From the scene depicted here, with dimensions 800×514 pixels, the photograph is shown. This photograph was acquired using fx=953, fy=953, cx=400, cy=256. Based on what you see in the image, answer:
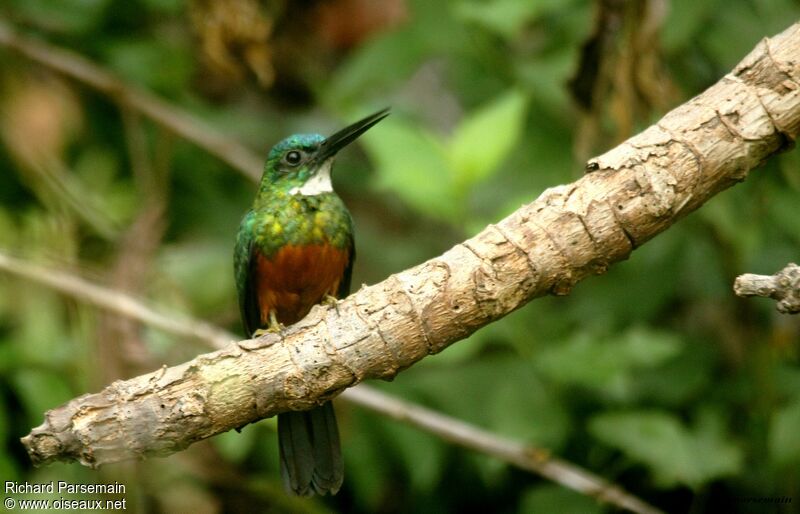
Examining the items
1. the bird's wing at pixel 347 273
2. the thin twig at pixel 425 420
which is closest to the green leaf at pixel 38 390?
the thin twig at pixel 425 420

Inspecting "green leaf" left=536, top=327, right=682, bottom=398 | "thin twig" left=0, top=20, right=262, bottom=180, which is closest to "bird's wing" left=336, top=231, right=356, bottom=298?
"green leaf" left=536, top=327, right=682, bottom=398

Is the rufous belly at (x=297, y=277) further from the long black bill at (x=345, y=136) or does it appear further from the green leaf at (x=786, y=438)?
the green leaf at (x=786, y=438)

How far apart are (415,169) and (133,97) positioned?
56.2 inches

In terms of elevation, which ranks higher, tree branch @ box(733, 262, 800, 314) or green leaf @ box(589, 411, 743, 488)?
green leaf @ box(589, 411, 743, 488)

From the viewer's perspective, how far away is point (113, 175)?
4.03 metres

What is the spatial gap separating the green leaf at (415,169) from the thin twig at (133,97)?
882 millimetres

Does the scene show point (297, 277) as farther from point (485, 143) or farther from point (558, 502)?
point (558, 502)

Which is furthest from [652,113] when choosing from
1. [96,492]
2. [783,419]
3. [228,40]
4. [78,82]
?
[78,82]

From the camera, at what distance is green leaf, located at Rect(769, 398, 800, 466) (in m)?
2.66

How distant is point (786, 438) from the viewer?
8.80 feet

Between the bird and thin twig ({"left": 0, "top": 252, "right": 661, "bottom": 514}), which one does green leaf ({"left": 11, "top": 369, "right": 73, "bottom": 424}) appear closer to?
thin twig ({"left": 0, "top": 252, "right": 661, "bottom": 514})

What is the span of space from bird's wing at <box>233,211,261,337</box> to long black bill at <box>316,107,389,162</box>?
0.29 m

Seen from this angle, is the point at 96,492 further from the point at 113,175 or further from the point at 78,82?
the point at 78,82

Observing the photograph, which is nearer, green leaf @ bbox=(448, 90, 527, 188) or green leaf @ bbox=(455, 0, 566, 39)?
green leaf @ bbox=(448, 90, 527, 188)
